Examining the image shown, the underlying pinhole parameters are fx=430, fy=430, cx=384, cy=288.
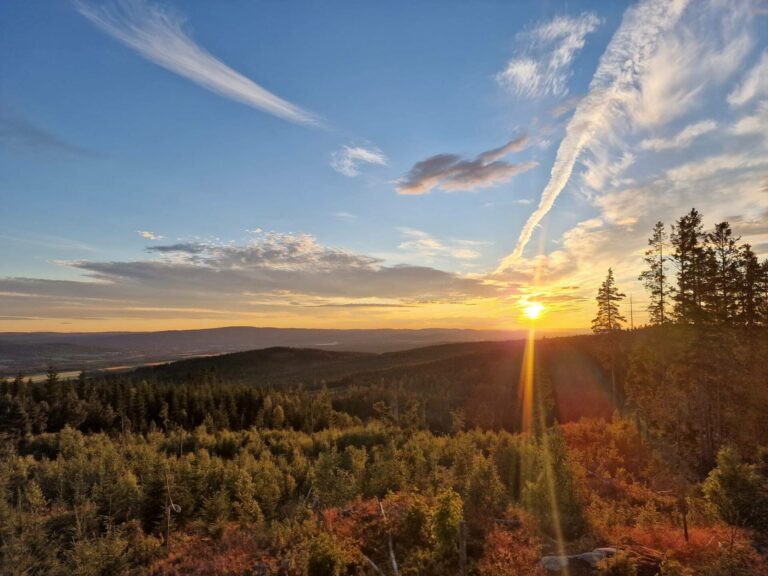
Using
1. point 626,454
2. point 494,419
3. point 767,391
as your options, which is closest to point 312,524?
point 626,454

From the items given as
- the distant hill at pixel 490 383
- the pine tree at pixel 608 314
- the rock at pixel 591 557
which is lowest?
the distant hill at pixel 490 383

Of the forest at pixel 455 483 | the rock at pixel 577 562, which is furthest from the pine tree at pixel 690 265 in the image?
the rock at pixel 577 562

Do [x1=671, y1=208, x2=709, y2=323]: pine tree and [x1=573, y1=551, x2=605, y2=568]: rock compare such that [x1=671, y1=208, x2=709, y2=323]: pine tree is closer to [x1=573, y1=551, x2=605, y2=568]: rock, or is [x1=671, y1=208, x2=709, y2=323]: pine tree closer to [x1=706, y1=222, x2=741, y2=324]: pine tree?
[x1=706, y1=222, x2=741, y2=324]: pine tree

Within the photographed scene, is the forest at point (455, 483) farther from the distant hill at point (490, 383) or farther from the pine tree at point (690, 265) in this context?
the distant hill at point (490, 383)

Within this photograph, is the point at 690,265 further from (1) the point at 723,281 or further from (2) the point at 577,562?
(2) the point at 577,562

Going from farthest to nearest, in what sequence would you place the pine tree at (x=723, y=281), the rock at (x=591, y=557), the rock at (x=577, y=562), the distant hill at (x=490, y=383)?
the distant hill at (x=490, y=383), the pine tree at (x=723, y=281), the rock at (x=591, y=557), the rock at (x=577, y=562)

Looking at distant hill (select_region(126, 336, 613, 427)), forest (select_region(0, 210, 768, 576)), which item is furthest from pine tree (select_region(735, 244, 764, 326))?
distant hill (select_region(126, 336, 613, 427))

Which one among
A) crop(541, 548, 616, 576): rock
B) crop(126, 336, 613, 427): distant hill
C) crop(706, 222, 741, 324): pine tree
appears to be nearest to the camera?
crop(541, 548, 616, 576): rock

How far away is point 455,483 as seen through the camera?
2516cm

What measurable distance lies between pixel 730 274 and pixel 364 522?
112 feet

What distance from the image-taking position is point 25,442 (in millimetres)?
43688

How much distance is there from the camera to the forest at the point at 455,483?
1462 cm

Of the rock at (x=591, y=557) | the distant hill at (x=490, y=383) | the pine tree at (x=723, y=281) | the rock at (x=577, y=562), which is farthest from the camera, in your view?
the distant hill at (x=490, y=383)

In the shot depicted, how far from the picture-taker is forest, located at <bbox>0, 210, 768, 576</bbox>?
Result: 1462 cm
